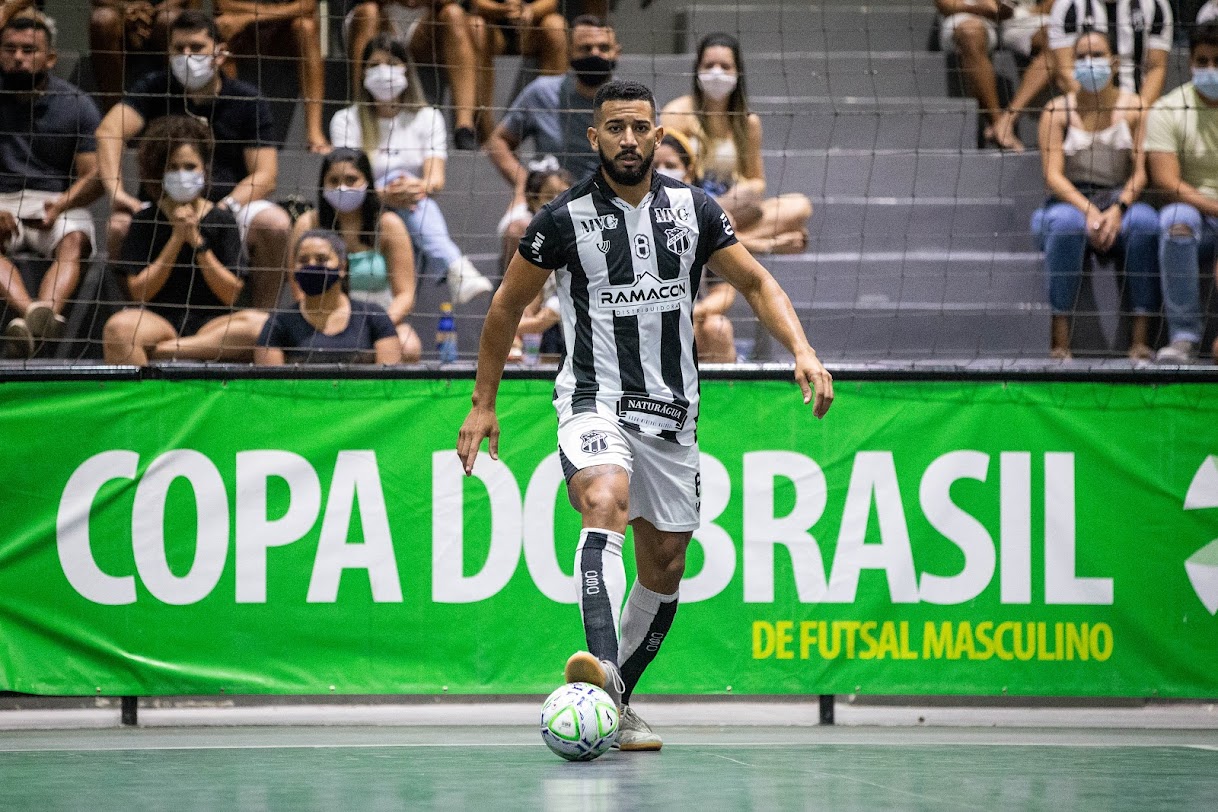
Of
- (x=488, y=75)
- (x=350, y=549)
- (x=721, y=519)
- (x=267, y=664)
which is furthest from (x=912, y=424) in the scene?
(x=488, y=75)

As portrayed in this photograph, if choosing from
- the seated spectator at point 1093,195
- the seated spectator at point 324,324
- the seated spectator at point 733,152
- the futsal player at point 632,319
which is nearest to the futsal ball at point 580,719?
the futsal player at point 632,319

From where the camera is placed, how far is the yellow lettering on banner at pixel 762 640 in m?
6.00

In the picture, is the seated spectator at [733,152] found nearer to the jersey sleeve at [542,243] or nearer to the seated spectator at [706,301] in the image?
the seated spectator at [706,301]

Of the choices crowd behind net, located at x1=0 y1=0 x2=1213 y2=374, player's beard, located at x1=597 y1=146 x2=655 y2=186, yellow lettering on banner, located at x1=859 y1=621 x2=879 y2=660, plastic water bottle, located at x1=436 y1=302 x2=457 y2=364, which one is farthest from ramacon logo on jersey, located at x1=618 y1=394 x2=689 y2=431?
crowd behind net, located at x1=0 y1=0 x2=1213 y2=374

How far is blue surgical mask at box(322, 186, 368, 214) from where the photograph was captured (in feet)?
25.0

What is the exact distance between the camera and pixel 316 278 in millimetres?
6859

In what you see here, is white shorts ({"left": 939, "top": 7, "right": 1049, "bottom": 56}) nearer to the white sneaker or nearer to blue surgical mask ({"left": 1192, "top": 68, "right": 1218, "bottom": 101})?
blue surgical mask ({"left": 1192, "top": 68, "right": 1218, "bottom": 101})

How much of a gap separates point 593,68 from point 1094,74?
286cm

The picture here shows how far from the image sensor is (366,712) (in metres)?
6.42

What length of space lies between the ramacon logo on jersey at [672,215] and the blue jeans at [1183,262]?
11.7 feet

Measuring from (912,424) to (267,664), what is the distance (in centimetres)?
284

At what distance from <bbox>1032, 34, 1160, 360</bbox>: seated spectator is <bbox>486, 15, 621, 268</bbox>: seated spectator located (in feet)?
8.40

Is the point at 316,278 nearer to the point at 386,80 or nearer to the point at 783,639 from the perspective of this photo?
the point at 386,80

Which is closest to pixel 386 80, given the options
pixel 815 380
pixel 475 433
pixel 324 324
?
pixel 324 324
